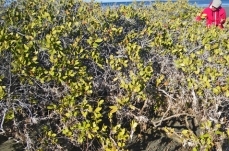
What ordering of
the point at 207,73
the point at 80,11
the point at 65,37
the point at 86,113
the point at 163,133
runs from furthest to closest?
the point at 80,11, the point at 163,133, the point at 65,37, the point at 207,73, the point at 86,113

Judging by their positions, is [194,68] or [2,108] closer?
[2,108]

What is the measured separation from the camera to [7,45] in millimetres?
3484

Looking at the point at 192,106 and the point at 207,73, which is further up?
the point at 207,73

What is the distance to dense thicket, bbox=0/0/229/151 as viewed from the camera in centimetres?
343

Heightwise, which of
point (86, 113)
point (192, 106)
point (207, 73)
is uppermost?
point (207, 73)

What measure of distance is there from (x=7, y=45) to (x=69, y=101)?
792 mm

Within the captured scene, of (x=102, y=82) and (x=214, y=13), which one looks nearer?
(x=102, y=82)

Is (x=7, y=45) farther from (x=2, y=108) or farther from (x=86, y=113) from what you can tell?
(x=86, y=113)

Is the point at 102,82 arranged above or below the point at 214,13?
below

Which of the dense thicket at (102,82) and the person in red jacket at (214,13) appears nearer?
the dense thicket at (102,82)

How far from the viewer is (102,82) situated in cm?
411

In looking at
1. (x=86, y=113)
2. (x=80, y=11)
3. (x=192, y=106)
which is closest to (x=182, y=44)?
(x=192, y=106)

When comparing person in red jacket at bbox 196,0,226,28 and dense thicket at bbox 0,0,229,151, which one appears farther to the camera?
person in red jacket at bbox 196,0,226,28

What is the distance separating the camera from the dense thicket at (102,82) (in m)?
3.43
